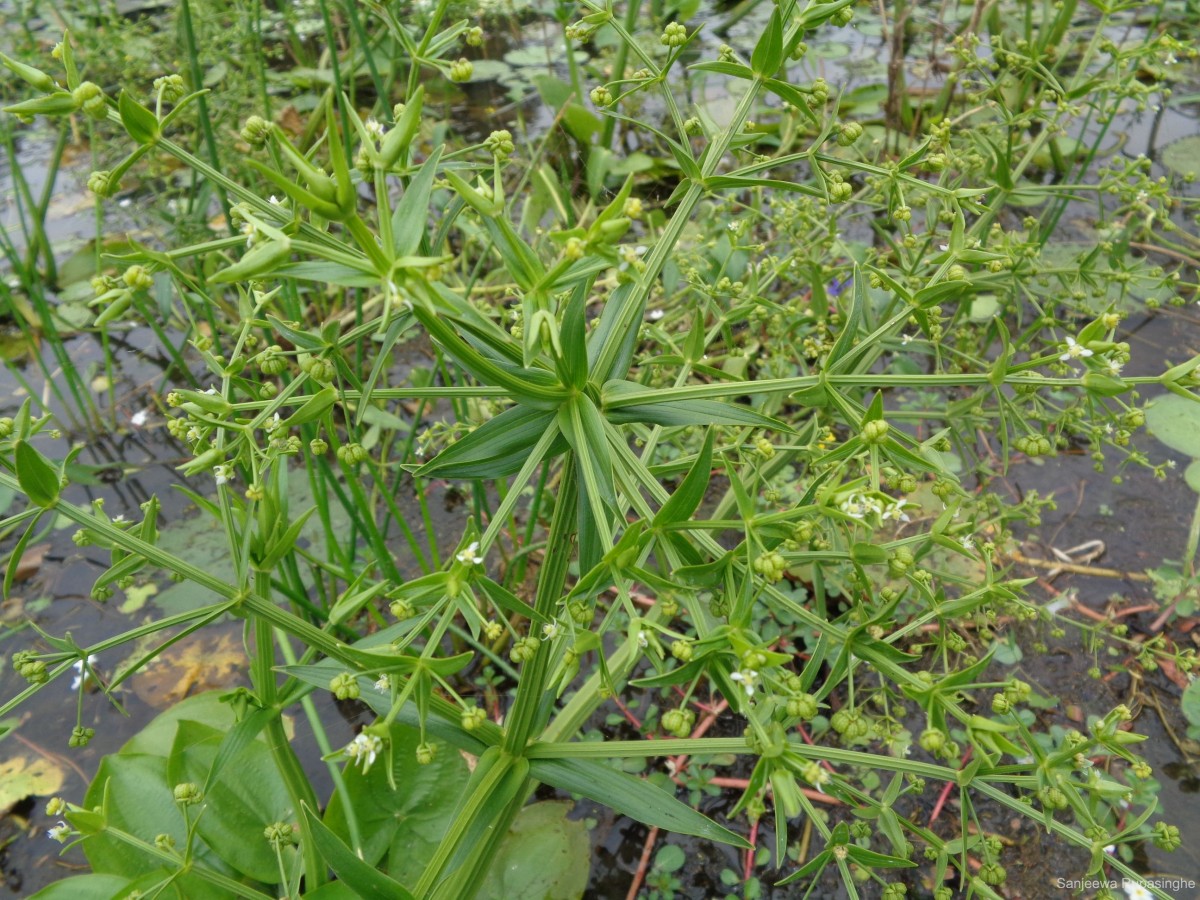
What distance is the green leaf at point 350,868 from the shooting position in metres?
1.11

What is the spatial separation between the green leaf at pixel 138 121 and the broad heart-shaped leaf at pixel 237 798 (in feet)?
3.85

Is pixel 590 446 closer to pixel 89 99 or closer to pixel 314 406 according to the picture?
pixel 314 406

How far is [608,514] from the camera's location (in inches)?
47.8

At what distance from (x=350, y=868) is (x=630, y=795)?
16.7 inches

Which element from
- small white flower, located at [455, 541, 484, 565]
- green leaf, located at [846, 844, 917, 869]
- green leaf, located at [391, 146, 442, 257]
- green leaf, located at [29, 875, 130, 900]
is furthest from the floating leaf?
green leaf, located at [29, 875, 130, 900]

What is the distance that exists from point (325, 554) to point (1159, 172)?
3.65m

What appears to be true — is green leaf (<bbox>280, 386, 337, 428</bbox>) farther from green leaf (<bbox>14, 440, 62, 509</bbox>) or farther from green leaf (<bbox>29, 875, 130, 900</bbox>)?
green leaf (<bbox>29, 875, 130, 900</bbox>)

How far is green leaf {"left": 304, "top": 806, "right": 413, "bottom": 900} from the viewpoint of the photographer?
111 cm

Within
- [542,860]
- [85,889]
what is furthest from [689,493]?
[85,889]

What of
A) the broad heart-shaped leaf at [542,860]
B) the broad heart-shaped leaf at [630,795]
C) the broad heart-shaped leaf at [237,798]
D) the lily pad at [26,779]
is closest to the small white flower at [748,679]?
the broad heart-shaped leaf at [630,795]

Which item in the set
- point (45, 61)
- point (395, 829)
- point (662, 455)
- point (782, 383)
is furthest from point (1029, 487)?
point (45, 61)

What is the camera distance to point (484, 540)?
0.98 metres

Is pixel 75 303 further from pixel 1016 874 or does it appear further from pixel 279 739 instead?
pixel 1016 874

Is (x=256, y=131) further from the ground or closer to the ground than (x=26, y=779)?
further from the ground
